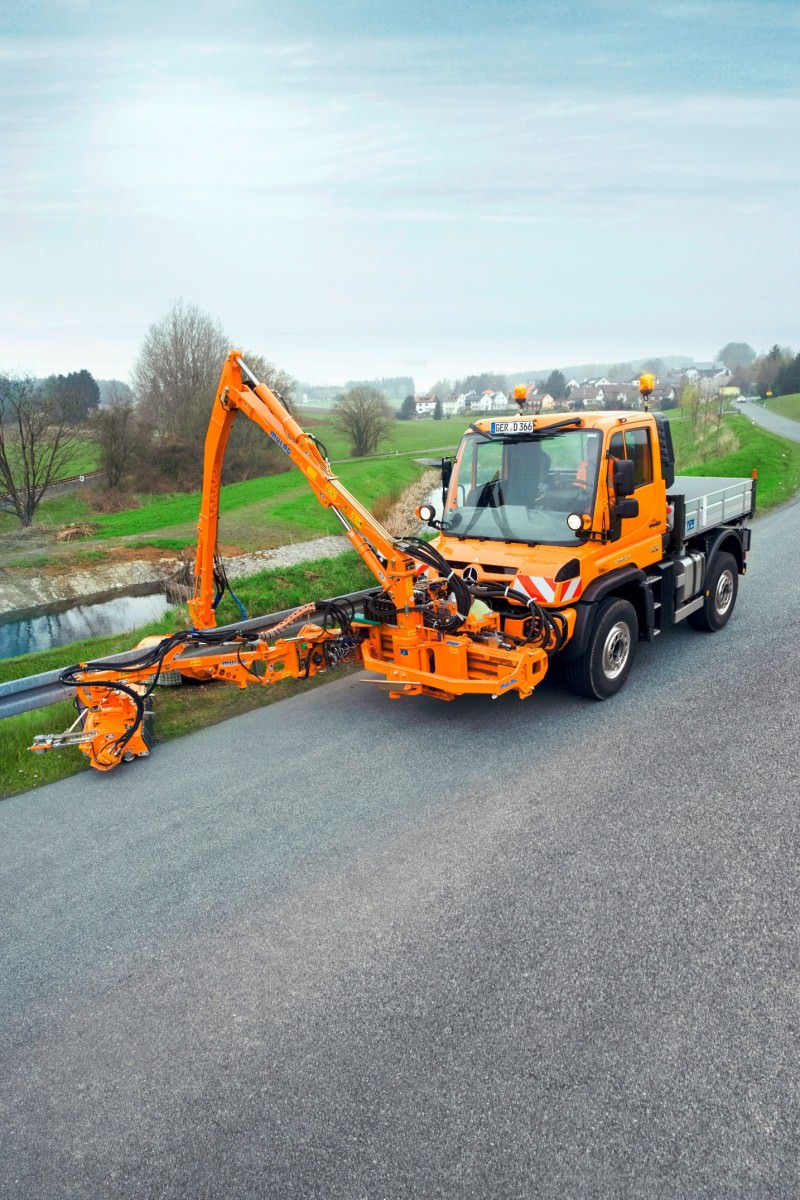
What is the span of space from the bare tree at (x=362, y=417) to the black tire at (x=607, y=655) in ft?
147

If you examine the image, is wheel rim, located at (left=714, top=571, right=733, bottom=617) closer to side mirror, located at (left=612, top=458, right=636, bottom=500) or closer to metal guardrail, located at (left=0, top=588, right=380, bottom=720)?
side mirror, located at (left=612, top=458, right=636, bottom=500)

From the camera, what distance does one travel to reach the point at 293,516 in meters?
26.3

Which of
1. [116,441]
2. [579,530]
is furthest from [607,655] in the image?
[116,441]

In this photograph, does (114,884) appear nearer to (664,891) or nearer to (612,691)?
(664,891)

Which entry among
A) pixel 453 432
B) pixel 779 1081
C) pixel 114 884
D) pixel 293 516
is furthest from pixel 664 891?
pixel 453 432

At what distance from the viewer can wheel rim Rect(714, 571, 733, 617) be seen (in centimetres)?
920

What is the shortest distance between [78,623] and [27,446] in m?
12.0

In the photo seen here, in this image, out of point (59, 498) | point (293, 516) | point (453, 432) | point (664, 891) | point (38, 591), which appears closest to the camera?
point (664, 891)

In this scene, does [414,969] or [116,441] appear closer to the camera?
[414,969]

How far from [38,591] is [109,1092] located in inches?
734

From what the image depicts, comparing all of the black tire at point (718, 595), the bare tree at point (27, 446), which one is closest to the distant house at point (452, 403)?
the bare tree at point (27, 446)

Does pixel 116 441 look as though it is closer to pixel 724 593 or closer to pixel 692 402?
pixel 724 593

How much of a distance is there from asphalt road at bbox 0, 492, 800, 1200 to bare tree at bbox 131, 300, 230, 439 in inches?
1422

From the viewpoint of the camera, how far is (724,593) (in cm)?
940
